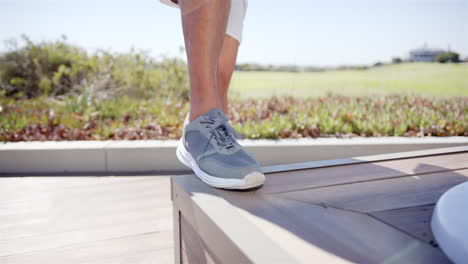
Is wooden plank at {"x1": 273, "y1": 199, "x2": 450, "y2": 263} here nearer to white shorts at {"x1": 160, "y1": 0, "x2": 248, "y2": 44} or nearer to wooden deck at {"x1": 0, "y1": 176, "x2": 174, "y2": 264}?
wooden deck at {"x1": 0, "y1": 176, "x2": 174, "y2": 264}

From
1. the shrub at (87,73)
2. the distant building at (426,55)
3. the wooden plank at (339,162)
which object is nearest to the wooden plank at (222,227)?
the wooden plank at (339,162)

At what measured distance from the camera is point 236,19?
4.59ft

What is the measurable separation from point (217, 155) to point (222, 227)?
0.36m

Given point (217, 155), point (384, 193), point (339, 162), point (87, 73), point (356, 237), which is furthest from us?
point (87, 73)

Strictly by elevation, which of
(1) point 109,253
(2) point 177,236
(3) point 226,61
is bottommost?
(1) point 109,253

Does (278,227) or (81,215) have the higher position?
(278,227)

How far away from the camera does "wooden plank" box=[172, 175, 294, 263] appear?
21.1 inches

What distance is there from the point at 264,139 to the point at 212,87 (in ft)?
3.92

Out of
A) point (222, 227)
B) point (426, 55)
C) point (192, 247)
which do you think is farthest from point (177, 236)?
point (426, 55)

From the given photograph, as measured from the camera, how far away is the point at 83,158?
2027mm

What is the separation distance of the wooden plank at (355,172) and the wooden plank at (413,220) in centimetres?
19

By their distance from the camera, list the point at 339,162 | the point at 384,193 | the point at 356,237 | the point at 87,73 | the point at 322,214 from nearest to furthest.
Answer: the point at 356,237 < the point at 322,214 < the point at 384,193 < the point at 339,162 < the point at 87,73

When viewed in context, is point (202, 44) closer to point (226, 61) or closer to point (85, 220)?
Answer: point (226, 61)

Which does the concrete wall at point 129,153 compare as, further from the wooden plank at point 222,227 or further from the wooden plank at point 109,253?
the wooden plank at point 222,227
